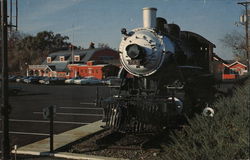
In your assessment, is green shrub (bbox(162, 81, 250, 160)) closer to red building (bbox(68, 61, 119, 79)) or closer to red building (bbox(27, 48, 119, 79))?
red building (bbox(68, 61, 119, 79))

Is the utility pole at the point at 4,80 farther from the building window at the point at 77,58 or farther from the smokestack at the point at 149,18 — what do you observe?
the building window at the point at 77,58

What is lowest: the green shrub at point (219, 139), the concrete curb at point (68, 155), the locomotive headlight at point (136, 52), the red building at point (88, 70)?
the concrete curb at point (68, 155)

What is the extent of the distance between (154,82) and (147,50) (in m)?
1.08

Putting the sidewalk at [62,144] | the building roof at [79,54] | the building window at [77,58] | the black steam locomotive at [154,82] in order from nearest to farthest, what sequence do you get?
1. the sidewalk at [62,144]
2. the black steam locomotive at [154,82]
3. the building roof at [79,54]
4. the building window at [77,58]

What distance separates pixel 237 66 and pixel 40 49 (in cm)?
5414

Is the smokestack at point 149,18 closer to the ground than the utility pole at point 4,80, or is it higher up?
higher up

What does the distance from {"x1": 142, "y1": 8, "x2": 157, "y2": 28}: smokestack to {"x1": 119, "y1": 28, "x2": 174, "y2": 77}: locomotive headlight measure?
27 cm

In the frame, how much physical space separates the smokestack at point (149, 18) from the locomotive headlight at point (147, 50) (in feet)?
0.88

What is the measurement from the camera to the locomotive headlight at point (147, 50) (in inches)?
320

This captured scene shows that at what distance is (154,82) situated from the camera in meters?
8.66

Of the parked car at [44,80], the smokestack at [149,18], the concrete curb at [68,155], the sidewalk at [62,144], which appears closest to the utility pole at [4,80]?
the sidewalk at [62,144]

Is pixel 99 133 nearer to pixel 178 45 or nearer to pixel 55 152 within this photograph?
pixel 55 152

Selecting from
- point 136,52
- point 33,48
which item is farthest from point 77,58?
point 136,52

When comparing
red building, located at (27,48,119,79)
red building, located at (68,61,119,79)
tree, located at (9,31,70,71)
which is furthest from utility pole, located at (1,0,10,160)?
tree, located at (9,31,70,71)
